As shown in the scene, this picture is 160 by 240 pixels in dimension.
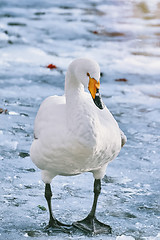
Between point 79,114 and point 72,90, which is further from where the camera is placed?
point 72,90

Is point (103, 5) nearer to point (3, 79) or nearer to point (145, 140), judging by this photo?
point (3, 79)

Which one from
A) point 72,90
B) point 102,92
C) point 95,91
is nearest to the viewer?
point 95,91

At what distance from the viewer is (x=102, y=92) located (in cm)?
830

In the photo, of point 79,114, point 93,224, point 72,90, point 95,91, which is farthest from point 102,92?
point 95,91

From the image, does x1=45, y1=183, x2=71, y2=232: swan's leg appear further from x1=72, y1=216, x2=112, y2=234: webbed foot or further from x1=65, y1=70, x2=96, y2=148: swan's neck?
x1=65, y1=70, x2=96, y2=148: swan's neck

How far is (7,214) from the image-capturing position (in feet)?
14.7

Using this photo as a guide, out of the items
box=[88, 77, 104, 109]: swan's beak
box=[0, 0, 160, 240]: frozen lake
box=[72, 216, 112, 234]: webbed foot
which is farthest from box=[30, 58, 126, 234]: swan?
box=[0, 0, 160, 240]: frozen lake

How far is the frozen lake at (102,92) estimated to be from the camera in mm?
4652

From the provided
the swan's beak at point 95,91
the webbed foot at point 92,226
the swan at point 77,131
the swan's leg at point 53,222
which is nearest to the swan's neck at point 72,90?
the swan at point 77,131

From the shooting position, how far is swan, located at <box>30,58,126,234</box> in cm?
387

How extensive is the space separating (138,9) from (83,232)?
11.6 metres

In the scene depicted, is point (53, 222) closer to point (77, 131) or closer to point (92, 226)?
point (92, 226)

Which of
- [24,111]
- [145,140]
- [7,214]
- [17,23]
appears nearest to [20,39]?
[17,23]

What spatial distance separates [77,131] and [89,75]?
1.36ft
